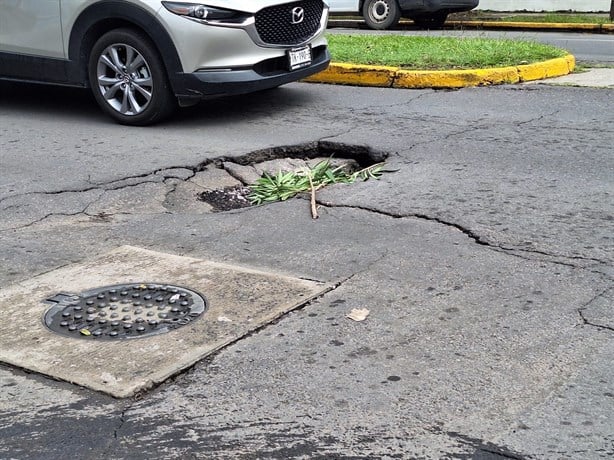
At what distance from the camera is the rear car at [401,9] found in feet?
53.6

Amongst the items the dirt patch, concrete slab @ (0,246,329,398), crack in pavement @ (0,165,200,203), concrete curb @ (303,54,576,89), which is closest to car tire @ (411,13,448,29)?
concrete curb @ (303,54,576,89)

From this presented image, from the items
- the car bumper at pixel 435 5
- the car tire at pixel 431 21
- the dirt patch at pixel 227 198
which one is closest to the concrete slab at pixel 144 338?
the dirt patch at pixel 227 198

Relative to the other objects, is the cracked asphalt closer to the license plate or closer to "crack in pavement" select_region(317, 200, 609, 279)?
"crack in pavement" select_region(317, 200, 609, 279)

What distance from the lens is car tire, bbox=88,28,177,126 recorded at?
741cm

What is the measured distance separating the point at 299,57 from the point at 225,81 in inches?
33.4

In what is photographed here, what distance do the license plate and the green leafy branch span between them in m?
1.70

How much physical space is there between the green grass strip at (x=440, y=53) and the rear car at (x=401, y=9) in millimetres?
5040

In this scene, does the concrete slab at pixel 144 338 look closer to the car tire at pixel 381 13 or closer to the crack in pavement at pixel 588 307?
the crack in pavement at pixel 588 307

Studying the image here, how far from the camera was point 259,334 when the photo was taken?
3.67 meters

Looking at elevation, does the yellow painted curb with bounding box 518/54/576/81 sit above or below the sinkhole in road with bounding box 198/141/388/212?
above

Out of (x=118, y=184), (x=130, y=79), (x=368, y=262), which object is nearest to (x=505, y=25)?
(x=130, y=79)

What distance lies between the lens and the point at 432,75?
8.88 metres

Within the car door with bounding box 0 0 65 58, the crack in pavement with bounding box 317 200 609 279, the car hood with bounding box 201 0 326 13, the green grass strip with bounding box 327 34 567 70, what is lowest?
the crack in pavement with bounding box 317 200 609 279

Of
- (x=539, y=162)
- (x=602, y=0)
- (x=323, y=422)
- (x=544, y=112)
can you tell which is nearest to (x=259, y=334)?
(x=323, y=422)
